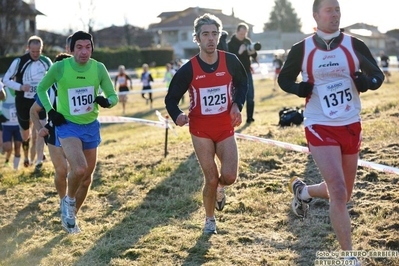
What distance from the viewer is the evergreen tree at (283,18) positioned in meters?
105

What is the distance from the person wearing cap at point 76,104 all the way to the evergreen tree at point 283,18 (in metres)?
100

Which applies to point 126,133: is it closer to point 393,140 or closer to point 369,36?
point 393,140

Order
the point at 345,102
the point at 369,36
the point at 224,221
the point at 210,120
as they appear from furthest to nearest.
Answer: the point at 369,36, the point at 224,221, the point at 210,120, the point at 345,102

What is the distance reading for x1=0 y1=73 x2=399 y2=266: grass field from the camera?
5.86m

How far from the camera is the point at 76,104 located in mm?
6676

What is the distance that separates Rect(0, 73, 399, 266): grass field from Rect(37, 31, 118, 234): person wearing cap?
0.70m

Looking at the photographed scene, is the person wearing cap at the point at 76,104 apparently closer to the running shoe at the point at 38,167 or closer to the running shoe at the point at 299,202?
the running shoe at the point at 299,202

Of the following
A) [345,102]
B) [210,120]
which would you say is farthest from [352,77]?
[210,120]

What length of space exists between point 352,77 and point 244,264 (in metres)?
1.89

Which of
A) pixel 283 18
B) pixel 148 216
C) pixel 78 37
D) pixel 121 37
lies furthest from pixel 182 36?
pixel 78 37

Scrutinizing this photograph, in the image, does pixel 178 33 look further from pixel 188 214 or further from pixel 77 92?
pixel 77 92

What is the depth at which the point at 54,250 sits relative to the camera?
6.35 m

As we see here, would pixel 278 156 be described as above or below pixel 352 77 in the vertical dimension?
below

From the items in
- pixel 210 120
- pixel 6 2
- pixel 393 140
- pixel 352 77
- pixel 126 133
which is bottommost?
pixel 126 133
